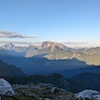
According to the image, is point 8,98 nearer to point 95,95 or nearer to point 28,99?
point 28,99

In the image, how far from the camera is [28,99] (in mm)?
60406

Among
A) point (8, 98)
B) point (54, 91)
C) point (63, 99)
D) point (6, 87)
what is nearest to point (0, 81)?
point (6, 87)

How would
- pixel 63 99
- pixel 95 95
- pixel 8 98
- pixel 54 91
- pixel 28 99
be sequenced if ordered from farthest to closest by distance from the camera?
pixel 54 91 → pixel 63 99 → pixel 95 95 → pixel 28 99 → pixel 8 98

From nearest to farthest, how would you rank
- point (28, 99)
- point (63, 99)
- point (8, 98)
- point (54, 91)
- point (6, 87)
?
point (8, 98) < point (28, 99) < point (6, 87) < point (63, 99) < point (54, 91)

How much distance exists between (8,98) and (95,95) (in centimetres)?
3489

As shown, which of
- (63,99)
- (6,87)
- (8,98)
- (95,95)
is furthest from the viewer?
(63,99)

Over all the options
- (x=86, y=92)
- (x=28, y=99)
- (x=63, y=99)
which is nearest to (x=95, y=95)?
(x=86, y=92)

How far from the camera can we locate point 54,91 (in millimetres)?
111250

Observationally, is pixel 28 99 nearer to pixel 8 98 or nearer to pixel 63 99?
pixel 8 98

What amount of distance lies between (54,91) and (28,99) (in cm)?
5172

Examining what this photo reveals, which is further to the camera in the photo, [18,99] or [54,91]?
[54,91]

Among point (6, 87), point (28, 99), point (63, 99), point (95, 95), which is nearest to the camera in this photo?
point (28, 99)

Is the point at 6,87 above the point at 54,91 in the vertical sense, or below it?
above

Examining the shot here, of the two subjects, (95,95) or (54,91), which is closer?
(95,95)
